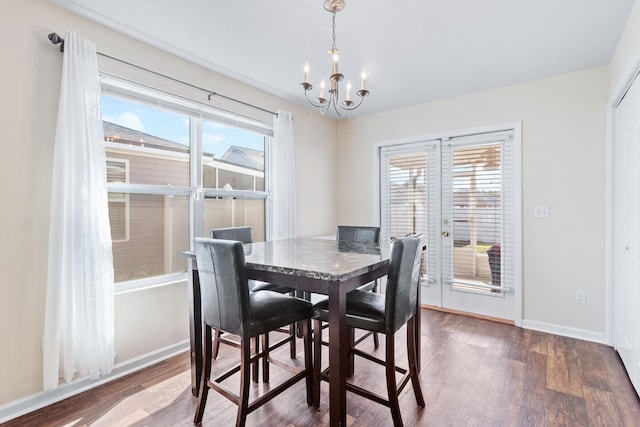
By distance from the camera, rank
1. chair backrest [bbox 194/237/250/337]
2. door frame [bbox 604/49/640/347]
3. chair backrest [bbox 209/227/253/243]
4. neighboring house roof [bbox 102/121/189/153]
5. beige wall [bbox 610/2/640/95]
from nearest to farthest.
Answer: chair backrest [bbox 194/237/250/337], beige wall [bbox 610/2/640/95], neighboring house roof [bbox 102/121/189/153], chair backrest [bbox 209/227/253/243], door frame [bbox 604/49/640/347]

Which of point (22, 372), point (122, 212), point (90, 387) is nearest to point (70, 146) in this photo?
point (122, 212)

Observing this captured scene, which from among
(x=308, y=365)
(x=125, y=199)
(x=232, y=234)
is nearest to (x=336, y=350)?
(x=308, y=365)

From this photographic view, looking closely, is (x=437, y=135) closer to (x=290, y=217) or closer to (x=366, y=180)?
(x=366, y=180)

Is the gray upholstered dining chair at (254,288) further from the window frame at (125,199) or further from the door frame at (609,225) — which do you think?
the door frame at (609,225)

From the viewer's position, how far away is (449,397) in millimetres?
2021

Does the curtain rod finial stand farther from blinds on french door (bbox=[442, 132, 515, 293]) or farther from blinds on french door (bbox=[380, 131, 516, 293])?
blinds on french door (bbox=[442, 132, 515, 293])

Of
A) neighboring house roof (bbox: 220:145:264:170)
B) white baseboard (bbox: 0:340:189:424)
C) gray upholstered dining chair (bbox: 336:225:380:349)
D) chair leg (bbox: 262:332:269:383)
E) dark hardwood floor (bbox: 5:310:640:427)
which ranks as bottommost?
dark hardwood floor (bbox: 5:310:640:427)

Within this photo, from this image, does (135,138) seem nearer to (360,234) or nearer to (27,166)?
(27,166)

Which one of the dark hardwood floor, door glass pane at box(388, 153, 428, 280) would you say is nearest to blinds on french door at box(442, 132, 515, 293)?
door glass pane at box(388, 153, 428, 280)

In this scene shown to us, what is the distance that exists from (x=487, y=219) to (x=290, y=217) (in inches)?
82.7

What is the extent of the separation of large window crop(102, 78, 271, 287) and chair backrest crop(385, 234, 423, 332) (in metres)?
1.88

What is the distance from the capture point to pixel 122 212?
243cm

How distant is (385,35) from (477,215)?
2152 mm

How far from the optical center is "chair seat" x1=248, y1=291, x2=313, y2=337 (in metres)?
1.63
